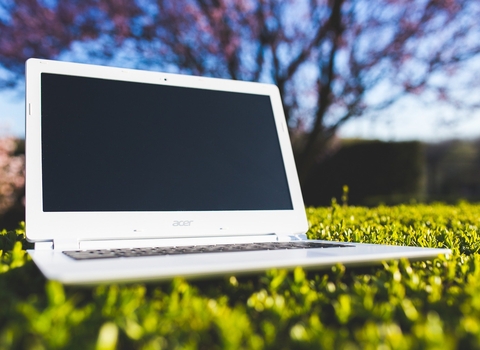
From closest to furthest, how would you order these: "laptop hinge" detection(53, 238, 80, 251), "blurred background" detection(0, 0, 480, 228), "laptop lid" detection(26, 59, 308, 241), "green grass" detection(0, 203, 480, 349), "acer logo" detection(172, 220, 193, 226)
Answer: "green grass" detection(0, 203, 480, 349)
"laptop hinge" detection(53, 238, 80, 251)
"laptop lid" detection(26, 59, 308, 241)
"acer logo" detection(172, 220, 193, 226)
"blurred background" detection(0, 0, 480, 228)

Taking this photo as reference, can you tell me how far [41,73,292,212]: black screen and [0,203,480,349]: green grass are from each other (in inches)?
19.9

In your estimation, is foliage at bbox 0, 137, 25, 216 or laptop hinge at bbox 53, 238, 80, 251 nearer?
laptop hinge at bbox 53, 238, 80, 251

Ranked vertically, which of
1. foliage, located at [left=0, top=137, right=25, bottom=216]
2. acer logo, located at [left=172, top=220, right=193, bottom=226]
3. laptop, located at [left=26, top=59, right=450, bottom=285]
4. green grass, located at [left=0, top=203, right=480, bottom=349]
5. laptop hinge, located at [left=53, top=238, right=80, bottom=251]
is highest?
foliage, located at [left=0, top=137, right=25, bottom=216]

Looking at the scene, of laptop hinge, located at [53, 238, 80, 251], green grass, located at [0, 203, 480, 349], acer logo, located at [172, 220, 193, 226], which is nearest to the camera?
green grass, located at [0, 203, 480, 349]

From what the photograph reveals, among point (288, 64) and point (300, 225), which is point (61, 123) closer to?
point (300, 225)

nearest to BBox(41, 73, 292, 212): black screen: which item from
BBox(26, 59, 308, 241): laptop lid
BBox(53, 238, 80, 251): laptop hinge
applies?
BBox(26, 59, 308, 241): laptop lid

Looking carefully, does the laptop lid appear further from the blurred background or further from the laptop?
the blurred background

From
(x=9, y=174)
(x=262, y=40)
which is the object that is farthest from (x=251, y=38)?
(x=9, y=174)

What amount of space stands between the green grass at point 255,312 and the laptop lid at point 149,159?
0.42 m

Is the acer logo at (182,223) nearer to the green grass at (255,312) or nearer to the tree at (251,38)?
the green grass at (255,312)

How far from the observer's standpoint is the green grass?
1011 mm

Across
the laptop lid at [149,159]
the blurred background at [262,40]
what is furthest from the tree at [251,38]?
the laptop lid at [149,159]

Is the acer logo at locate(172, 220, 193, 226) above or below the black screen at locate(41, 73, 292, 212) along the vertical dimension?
below

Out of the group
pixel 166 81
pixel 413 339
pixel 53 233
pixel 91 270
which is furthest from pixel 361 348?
pixel 166 81
